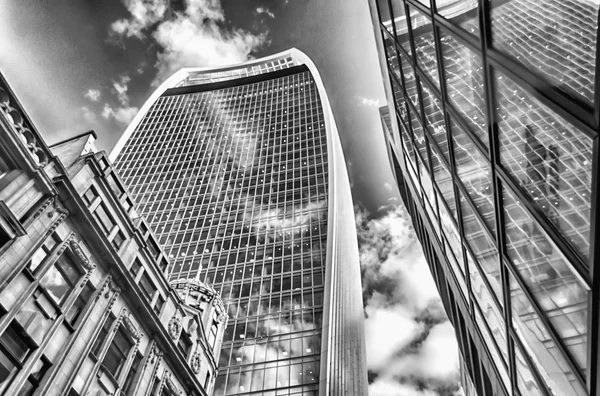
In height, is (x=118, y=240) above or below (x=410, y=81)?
above

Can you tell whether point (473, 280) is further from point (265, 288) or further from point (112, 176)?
point (265, 288)

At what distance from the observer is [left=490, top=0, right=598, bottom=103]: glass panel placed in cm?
663

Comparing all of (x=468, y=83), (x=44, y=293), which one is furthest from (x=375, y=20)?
(x=44, y=293)

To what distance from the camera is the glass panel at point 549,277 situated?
7996 mm

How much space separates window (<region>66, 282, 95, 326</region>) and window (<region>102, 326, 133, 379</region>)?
302cm

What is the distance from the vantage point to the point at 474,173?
13055 millimetres

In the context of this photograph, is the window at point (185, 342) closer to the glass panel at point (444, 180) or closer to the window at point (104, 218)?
the window at point (104, 218)

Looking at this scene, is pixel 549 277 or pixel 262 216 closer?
pixel 549 277

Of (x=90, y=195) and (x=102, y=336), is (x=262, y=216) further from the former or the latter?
(x=102, y=336)

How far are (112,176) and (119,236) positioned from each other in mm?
5266

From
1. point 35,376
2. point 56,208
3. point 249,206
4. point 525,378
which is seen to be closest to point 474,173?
point 525,378

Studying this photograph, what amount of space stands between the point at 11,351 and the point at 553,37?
2290cm

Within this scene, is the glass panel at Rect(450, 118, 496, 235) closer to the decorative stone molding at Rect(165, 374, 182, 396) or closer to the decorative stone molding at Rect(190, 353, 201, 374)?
the decorative stone molding at Rect(165, 374, 182, 396)

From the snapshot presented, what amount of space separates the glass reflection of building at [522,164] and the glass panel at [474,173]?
6 centimetres
